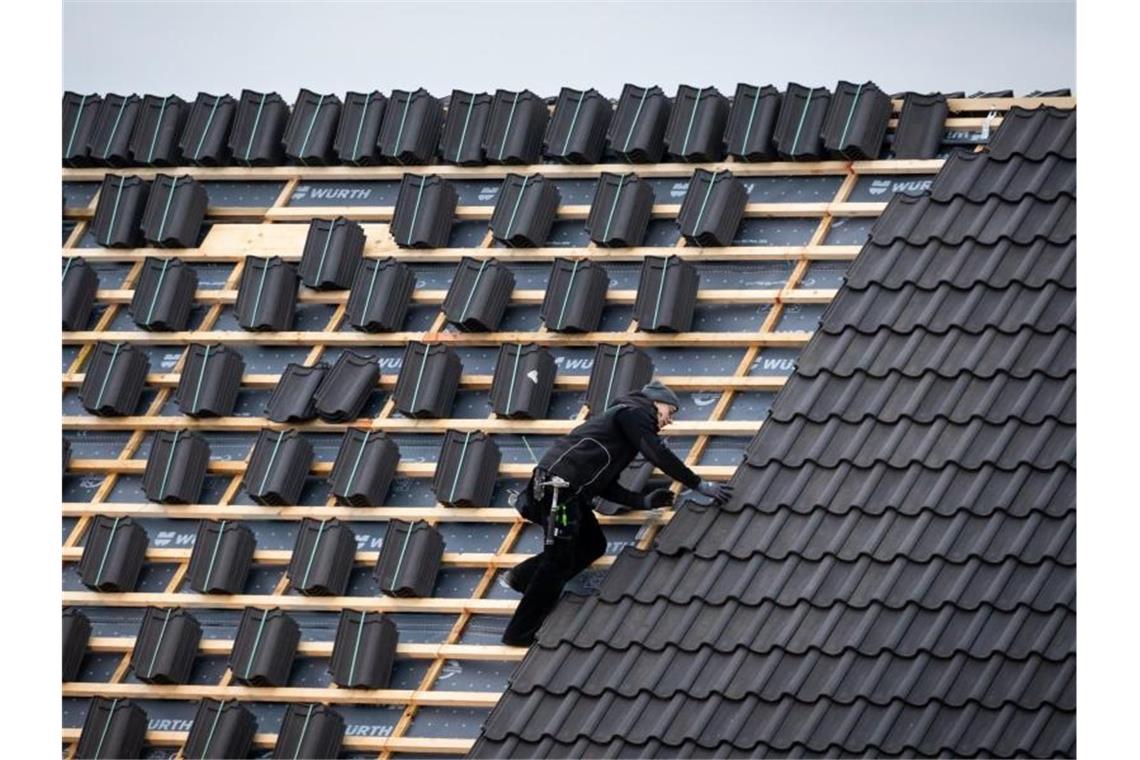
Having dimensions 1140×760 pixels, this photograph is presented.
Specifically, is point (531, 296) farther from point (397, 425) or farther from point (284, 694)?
point (284, 694)

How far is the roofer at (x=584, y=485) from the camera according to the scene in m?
11.9

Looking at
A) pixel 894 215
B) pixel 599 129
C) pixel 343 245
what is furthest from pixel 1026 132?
pixel 343 245

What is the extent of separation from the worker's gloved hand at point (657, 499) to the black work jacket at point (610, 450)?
0.84 feet

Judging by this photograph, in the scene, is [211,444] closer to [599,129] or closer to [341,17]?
[599,129]

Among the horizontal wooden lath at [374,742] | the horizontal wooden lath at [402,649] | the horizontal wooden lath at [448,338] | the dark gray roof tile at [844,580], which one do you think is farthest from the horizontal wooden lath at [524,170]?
the horizontal wooden lath at [374,742]

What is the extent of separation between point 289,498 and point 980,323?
13.7 feet

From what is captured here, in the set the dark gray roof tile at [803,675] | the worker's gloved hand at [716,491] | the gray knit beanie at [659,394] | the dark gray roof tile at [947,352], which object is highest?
the dark gray roof tile at [947,352]

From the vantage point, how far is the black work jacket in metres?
11.9

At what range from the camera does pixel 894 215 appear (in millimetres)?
13133

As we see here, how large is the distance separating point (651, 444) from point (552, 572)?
3.07 ft

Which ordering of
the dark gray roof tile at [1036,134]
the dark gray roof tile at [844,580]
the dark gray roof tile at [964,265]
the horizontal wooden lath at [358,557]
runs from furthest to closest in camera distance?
the dark gray roof tile at [1036,134] < the horizontal wooden lath at [358,557] < the dark gray roof tile at [964,265] < the dark gray roof tile at [844,580]

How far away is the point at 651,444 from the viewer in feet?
38.9

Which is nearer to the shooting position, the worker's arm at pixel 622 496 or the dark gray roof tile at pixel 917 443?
the dark gray roof tile at pixel 917 443

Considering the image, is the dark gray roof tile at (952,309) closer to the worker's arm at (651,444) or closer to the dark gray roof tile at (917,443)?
the dark gray roof tile at (917,443)
